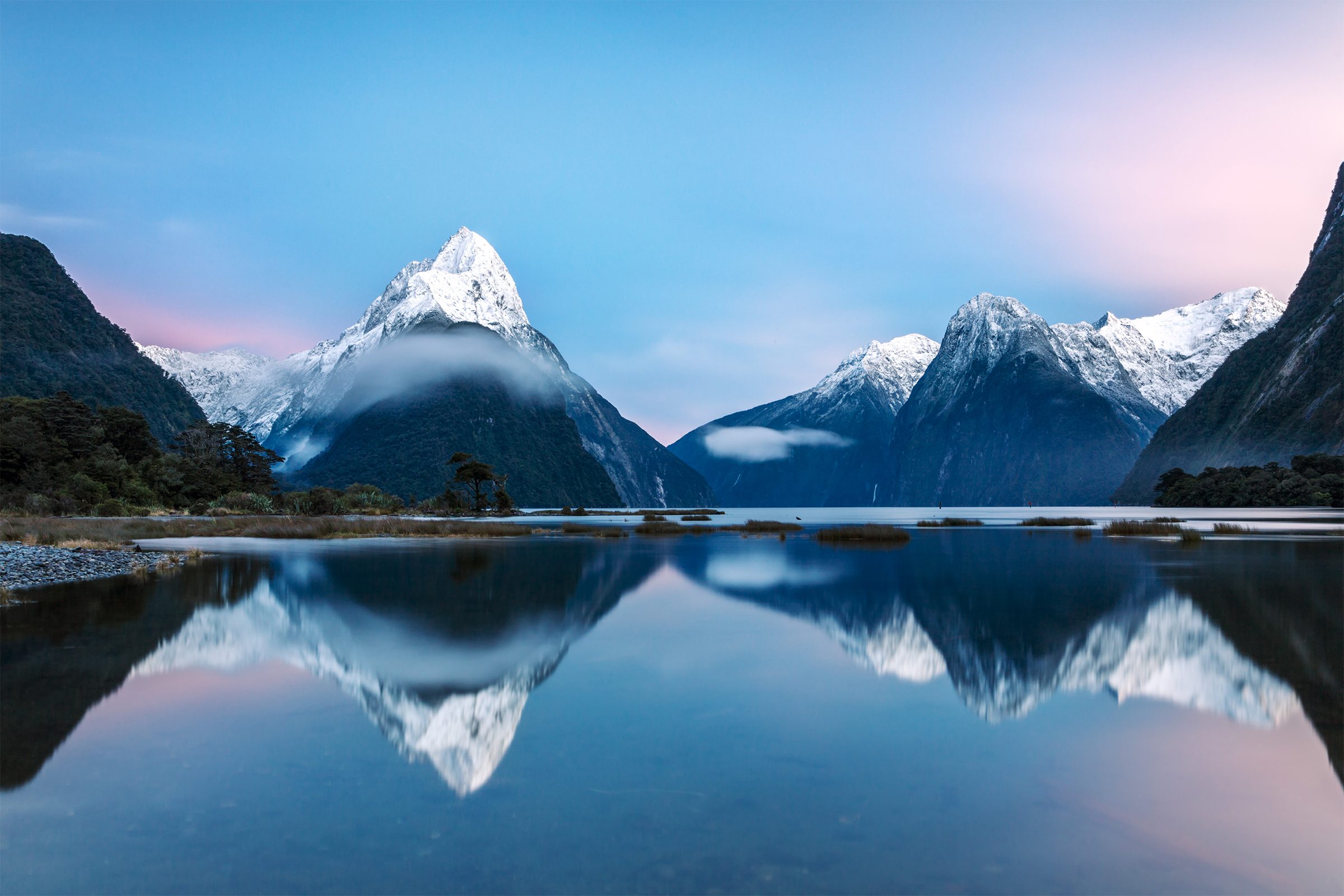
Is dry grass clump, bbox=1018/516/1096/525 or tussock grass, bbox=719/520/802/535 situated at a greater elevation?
dry grass clump, bbox=1018/516/1096/525

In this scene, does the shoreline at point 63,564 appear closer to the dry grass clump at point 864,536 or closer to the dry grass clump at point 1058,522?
the dry grass clump at point 864,536

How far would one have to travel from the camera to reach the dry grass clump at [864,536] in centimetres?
6331

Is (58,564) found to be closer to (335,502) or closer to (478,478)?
(335,502)

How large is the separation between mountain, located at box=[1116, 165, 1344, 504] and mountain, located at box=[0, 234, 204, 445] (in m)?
196

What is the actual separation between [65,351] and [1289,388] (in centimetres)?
22588

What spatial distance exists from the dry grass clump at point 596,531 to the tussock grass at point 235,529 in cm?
514

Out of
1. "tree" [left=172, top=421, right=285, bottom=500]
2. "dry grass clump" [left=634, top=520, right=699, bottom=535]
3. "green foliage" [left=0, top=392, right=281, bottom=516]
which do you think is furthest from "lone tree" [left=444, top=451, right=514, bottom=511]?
"dry grass clump" [left=634, top=520, right=699, bottom=535]

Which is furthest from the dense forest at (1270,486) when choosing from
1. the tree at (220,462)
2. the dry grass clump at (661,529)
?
the tree at (220,462)

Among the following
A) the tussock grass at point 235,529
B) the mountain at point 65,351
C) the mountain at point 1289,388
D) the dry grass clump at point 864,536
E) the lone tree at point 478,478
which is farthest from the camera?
the mountain at point 1289,388

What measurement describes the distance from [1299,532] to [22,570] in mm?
80415

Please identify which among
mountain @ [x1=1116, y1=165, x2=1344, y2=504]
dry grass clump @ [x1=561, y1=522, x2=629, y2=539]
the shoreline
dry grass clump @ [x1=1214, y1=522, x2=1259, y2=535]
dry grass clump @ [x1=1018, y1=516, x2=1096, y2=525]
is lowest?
dry grass clump @ [x1=561, y1=522, x2=629, y2=539]

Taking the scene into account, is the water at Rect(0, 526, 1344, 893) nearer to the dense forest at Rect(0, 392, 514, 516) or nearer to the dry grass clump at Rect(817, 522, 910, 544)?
the dry grass clump at Rect(817, 522, 910, 544)

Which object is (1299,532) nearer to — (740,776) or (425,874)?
(740,776)

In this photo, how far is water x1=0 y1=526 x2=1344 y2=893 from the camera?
752cm
